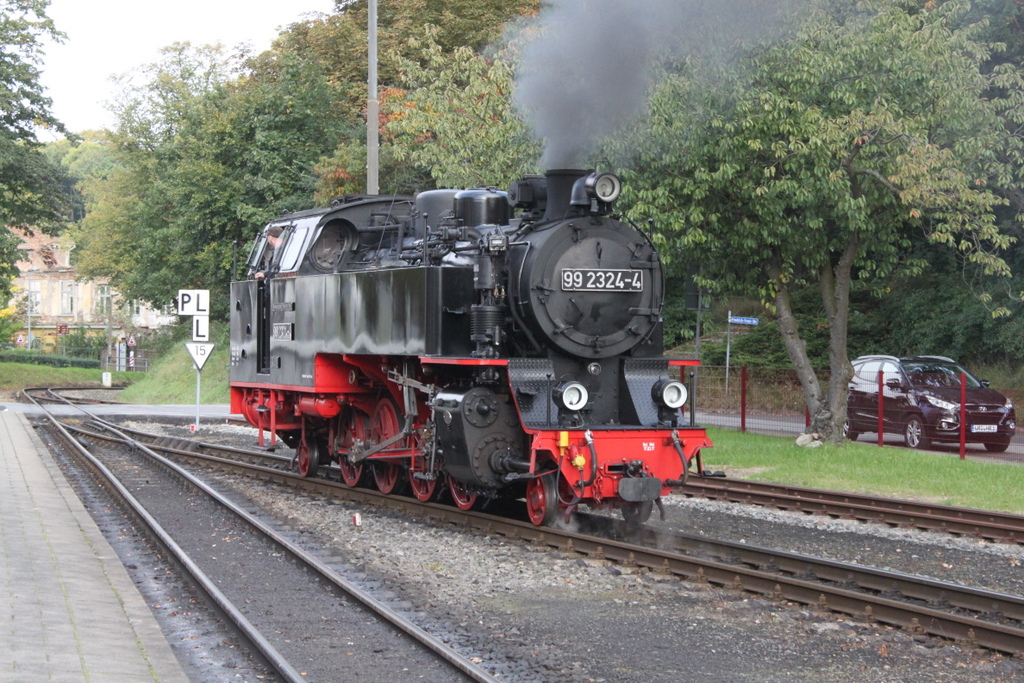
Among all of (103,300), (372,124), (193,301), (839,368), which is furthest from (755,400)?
(103,300)

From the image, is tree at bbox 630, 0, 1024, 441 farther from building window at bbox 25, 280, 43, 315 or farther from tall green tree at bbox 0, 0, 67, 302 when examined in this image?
building window at bbox 25, 280, 43, 315

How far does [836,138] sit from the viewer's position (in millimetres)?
13938

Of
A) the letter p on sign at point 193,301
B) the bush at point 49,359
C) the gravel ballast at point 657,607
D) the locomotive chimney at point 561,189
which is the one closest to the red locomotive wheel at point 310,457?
the gravel ballast at point 657,607

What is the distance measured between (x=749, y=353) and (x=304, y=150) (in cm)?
1400

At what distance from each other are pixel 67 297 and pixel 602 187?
79.0 meters

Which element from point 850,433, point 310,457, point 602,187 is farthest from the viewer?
point 850,433

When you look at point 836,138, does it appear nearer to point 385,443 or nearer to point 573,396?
point 573,396

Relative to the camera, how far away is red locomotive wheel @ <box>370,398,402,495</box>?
11.7m

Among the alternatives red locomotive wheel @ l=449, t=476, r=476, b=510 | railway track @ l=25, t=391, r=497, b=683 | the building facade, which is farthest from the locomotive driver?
the building facade

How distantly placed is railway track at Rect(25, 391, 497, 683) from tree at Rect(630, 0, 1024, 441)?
728 cm

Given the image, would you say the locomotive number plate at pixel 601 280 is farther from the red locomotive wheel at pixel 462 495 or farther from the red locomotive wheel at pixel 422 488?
the red locomotive wheel at pixel 422 488

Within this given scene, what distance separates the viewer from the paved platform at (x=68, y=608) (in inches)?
214

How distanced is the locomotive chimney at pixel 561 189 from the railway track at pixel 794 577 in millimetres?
2834

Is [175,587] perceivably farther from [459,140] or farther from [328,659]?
[459,140]
